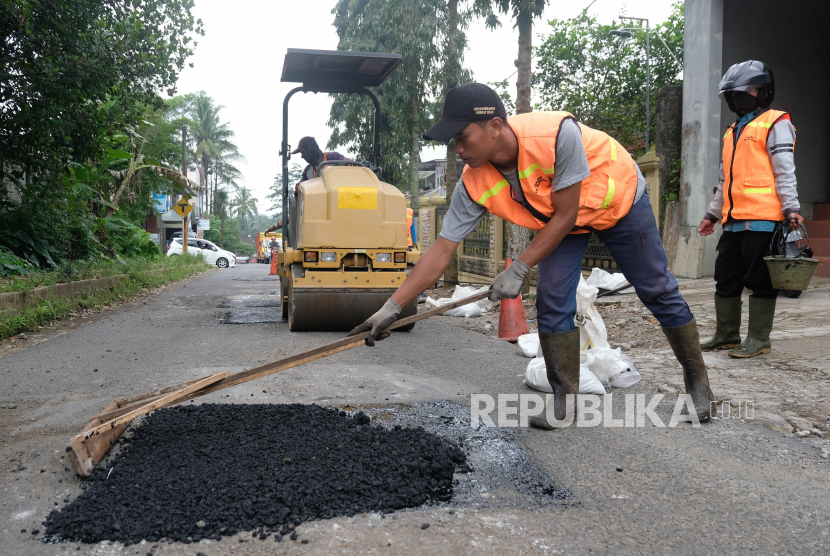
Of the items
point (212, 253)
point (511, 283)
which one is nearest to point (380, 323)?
point (511, 283)

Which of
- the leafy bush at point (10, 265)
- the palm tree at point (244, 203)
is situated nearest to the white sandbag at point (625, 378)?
the leafy bush at point (10, 265)

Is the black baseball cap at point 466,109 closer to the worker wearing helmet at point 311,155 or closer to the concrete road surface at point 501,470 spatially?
the concrete road surface at point 501,470

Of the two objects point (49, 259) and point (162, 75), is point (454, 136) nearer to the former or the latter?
point (162, 75)

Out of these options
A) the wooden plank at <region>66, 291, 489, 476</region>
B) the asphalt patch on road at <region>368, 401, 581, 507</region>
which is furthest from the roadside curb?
the asphalt patch on road at <region>368, 401, 581, 507</region>

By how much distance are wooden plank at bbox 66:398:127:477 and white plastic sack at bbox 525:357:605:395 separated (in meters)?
2.21

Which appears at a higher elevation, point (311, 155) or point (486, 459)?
point (311, 155)

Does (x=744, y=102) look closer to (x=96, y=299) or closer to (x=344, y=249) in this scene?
(x=344, y=249)

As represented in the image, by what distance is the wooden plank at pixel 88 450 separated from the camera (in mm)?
2436

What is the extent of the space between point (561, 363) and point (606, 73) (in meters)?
15.3

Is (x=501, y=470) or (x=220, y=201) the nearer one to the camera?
(x=501, y=470)

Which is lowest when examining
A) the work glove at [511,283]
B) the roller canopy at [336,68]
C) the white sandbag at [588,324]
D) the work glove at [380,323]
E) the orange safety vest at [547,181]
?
the white sandbag at [588,324]

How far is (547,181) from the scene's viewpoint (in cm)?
287

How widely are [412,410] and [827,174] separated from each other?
8.77 meters

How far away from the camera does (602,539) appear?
196cm
